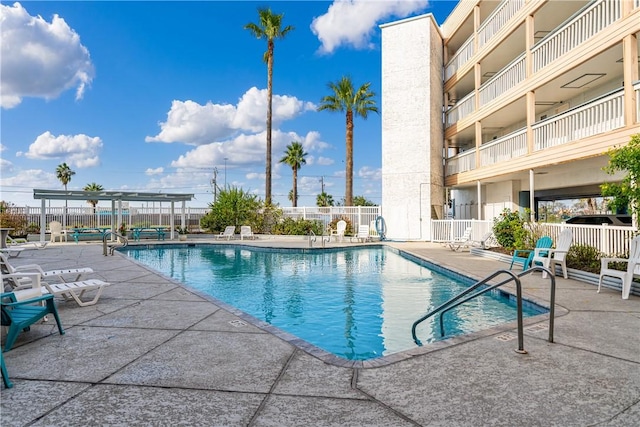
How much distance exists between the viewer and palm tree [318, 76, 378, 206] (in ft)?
85.8

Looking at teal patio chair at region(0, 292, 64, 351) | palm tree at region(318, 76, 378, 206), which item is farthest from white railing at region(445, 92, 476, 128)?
teal patio chair at region(0, 292, 64, 351)

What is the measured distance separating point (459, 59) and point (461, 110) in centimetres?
294

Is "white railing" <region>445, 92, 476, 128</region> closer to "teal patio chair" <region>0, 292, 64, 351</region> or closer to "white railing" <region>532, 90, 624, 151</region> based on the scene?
"white railing" <region>532, 90, 624, 151</region>

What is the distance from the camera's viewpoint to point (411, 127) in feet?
69.6

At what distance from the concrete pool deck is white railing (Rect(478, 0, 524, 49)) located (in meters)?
14.6

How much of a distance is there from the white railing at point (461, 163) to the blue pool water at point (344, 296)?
7401 millimetres

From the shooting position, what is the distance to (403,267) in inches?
484

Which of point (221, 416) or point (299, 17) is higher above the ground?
point (299, 17)

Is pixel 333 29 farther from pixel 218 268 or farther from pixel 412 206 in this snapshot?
pixel 218 268

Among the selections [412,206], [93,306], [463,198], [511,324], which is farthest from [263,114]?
[511,324]

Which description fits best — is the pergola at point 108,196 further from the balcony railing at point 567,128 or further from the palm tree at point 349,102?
the balcony railing at point 567,128

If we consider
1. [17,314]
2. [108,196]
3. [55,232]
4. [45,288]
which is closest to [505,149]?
[45,288]

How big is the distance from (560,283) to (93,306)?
8716 mm

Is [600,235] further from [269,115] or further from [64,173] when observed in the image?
[64,173]
